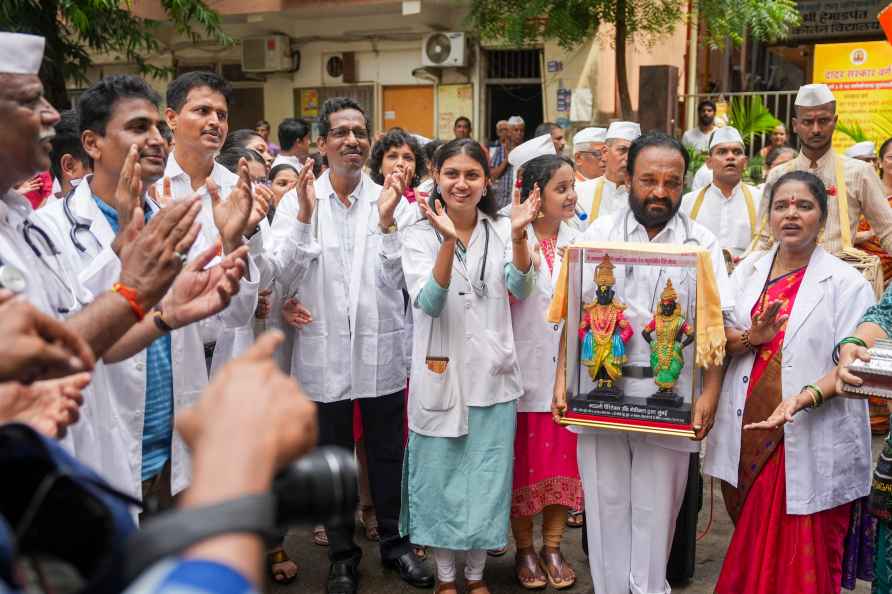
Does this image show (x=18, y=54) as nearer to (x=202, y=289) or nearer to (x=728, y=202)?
(x=202, y=289)

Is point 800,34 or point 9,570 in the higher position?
point 800,34

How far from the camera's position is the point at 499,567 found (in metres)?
4.26

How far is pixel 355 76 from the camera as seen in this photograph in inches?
534

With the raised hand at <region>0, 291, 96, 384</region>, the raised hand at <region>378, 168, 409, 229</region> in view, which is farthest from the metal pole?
the raised hand at <region>0, 291, 96, 384</region>

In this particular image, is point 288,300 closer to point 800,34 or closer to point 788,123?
point 788,123

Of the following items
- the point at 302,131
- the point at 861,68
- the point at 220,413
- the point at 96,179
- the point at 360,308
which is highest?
the point at 861,68

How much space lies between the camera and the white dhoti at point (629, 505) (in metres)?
3.35

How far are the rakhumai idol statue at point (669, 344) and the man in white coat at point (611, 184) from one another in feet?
9.09

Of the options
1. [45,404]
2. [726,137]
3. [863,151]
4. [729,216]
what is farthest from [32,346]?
[863,151]

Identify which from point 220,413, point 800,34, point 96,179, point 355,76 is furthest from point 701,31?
A: point 220,413

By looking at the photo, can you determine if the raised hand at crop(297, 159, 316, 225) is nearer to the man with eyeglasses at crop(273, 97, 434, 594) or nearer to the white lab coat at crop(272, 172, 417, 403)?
the man with eyeglasses at crop(273, 97, 434, 594)

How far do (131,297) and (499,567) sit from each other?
277cm

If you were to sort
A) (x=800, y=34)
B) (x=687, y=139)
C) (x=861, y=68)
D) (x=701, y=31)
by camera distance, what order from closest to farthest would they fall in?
1. (x=687, y=139)
2. (x=861, y=68)
3. (x=701, y=31)
4. (x=800, y=34)

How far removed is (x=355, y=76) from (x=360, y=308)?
10246 millimetres
